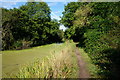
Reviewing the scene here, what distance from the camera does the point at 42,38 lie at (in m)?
22.9

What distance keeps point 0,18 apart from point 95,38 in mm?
10511

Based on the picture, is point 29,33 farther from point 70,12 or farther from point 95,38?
point 95,38

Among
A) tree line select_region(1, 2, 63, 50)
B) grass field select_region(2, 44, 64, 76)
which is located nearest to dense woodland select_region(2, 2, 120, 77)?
tree line select_region(1, 2, 63, 50)

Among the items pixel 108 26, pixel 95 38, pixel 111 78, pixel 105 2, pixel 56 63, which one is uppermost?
pixel 105 2

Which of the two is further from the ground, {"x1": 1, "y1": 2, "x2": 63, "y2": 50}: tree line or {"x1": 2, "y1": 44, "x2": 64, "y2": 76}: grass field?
{"x1": 1, "y1": 2, "x2": 63, "y2": 50}: tree line

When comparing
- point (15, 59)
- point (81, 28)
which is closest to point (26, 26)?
point (81, 28)

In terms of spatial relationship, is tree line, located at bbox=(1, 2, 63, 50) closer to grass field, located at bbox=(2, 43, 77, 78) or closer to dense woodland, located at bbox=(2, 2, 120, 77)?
dense woodland, located at bbox=(2, 2, 120, 77)

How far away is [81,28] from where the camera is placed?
1199 centimetres

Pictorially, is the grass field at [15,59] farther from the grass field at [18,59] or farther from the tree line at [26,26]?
the tree line at [26,26]

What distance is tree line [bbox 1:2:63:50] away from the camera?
12978 millimetres

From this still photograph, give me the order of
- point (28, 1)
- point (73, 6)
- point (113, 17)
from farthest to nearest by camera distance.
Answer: point (28, 1)
point (73, 6)
point (113, 17)

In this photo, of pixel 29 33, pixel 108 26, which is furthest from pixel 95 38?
pixel 29 33

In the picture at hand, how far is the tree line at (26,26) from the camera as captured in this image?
1298cm

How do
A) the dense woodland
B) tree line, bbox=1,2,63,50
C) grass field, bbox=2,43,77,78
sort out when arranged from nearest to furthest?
the dense woodland < grass field, bbox=2,43,77,78 < tree line, bbox=1,2,63,50
